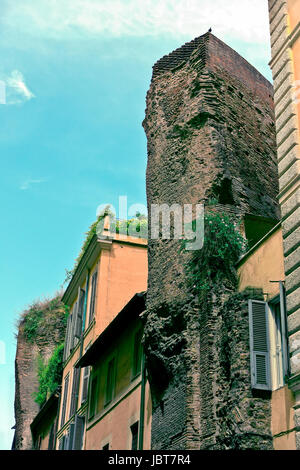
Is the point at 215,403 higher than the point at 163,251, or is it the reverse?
the point at 163,251

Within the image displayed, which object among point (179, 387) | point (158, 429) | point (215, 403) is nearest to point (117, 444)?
point (158, 429)

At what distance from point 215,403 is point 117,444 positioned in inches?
251

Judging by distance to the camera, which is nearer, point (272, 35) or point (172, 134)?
point (272, 35)

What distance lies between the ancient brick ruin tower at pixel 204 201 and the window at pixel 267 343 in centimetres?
18

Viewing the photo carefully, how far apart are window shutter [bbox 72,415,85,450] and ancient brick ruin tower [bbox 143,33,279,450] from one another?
7.56 meters

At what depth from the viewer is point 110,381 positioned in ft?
64.8

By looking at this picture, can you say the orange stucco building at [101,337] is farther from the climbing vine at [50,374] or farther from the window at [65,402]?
the climbing vine at [50,374]

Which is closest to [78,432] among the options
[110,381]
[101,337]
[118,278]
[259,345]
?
[110,381]

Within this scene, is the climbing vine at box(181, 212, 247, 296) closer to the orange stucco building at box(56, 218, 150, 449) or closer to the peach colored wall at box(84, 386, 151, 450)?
the peach colored wall at box(84, 386, 151, 450)

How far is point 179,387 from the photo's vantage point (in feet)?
43.5

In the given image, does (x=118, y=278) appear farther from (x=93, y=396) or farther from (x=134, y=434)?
(x=134, y=434)

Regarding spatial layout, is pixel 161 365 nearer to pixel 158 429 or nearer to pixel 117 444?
pixel 158 429

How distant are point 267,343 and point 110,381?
9.20 meters

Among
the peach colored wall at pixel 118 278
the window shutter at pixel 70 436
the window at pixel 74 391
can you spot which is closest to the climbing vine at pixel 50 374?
the window at pixel 74 391
